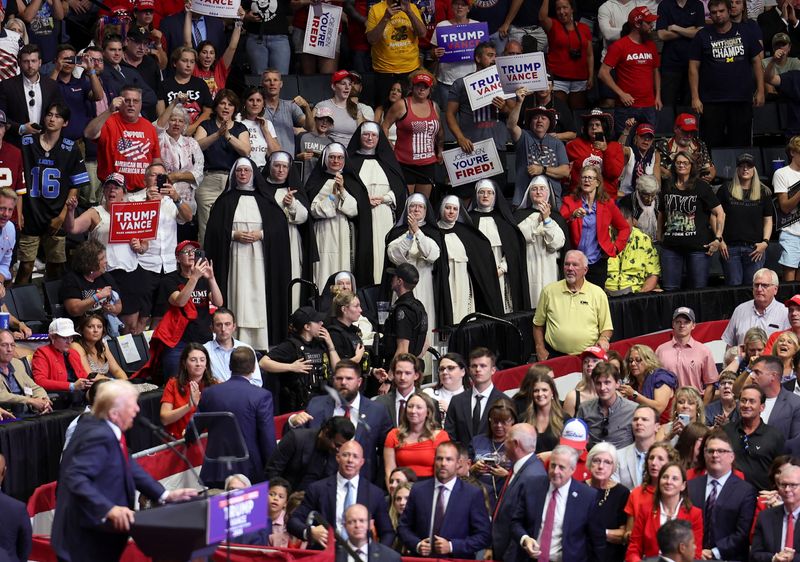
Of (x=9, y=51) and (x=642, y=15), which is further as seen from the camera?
(x=642, y=15)

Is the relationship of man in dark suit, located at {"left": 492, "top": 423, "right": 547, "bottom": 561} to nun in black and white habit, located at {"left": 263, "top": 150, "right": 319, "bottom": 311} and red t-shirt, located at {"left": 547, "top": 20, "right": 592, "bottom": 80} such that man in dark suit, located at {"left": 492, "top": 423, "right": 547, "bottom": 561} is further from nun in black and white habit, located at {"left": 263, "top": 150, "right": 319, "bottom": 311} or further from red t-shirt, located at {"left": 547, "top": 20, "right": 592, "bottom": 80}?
red t-shirt, located at {"left": 547, "top": 20, "right": 592, "bottom": 80}

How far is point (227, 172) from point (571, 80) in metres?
5.40

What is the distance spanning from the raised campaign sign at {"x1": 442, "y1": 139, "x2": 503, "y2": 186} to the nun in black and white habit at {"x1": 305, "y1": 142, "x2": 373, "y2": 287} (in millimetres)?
1419

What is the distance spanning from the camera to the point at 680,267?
16828mm

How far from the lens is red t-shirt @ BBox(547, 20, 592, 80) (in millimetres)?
19391

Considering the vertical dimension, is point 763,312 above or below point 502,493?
above

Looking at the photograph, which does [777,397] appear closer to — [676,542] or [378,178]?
[676,542]

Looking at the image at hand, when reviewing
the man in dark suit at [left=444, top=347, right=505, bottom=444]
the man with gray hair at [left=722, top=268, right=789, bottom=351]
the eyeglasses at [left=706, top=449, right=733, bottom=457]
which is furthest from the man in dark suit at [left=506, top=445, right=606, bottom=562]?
the man with gray hair at [left=722, top=268, right=789, bottom=351]

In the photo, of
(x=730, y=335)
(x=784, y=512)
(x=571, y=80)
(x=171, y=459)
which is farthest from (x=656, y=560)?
(x=571, y=80)

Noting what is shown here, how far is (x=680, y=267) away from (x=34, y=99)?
634 cm

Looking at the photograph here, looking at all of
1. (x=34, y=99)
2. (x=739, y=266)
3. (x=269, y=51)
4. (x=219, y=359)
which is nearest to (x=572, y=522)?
(x=219, y=359)

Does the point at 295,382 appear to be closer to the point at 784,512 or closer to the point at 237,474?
the point at 237,474

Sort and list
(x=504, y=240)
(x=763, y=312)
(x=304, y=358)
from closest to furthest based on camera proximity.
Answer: (x=304, y=358) < (x=763, y=312) < (x=504, y=240)

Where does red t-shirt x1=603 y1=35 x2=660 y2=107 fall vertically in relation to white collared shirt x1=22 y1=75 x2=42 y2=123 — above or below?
above
